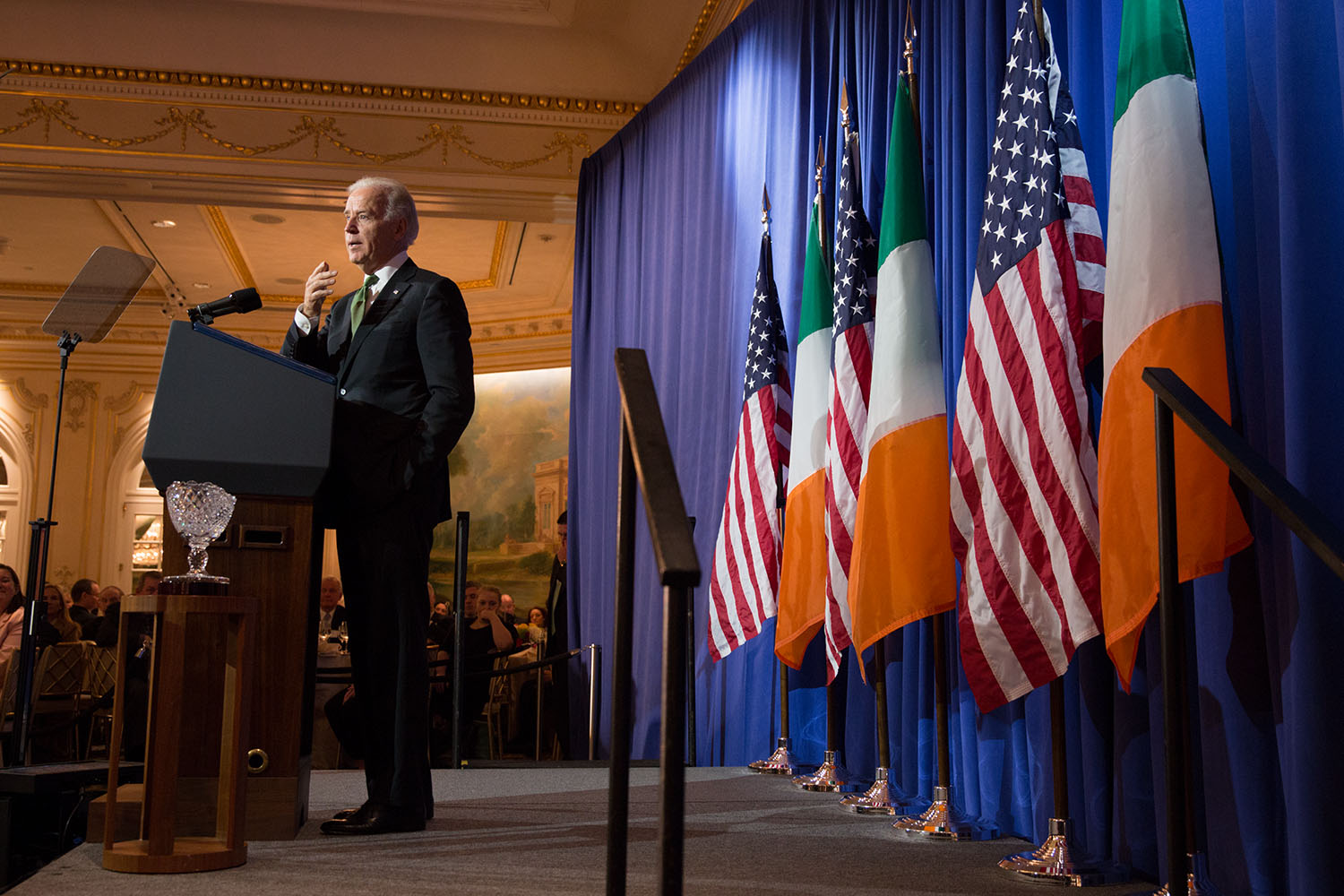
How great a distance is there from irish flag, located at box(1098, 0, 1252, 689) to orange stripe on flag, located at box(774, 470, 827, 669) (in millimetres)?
1505

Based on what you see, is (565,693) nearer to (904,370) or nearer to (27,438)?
(904,370)

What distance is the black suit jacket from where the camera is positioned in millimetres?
2816

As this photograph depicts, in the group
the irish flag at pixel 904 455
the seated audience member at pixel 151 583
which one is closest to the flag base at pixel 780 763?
the irish flag at pixel 904 455

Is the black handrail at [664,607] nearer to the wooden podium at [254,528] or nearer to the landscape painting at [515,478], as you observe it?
the wooden podium at [254,528]

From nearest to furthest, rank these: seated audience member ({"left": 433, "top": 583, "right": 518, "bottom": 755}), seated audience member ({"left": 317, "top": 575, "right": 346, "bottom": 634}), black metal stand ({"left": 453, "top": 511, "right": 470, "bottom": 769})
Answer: black metal stand ({"left": 453, "top": 511, "right": 470, "bottom": 769})
seated audience member ({"left": 433, "top": 583, "right": 518, "bottom": 755})
seated audience member ({"left": 317, "top": 575, "right": 346, "bottom": 634})

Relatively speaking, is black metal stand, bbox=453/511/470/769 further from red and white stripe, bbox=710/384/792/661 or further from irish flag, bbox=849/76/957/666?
irish flag, bbox=849/76/957/666

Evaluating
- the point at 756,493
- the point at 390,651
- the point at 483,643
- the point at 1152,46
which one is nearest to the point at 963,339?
the point at 756,493

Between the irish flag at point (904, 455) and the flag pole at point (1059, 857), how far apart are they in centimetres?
54

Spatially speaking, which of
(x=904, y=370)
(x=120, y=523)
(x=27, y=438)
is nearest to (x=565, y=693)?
(x=904, y=370)

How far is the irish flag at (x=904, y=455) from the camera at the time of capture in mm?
3166

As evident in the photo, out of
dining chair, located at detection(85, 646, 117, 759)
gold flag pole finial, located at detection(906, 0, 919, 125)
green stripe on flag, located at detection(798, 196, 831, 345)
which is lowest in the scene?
dining chair, located at detection(85, 646, 117, 759)

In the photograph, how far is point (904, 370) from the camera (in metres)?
→ 3.33

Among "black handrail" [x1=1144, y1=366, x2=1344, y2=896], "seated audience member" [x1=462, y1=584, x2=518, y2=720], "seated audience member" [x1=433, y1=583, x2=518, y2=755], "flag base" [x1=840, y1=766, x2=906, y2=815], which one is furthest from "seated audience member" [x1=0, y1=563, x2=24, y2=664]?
"black handrail" [x1=1144, y1=366, x2=1344, y2=896]

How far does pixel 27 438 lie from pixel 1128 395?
44.3ft
